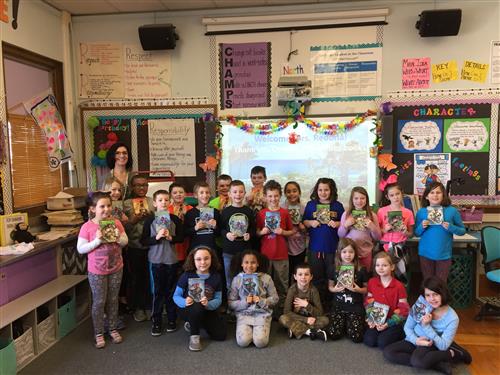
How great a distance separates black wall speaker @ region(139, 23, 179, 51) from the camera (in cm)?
404

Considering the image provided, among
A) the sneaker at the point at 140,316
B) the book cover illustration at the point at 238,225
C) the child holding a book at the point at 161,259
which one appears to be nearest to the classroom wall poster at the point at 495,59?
the book cover illustration at the point at 238,225

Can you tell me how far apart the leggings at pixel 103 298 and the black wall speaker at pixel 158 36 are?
2.36m

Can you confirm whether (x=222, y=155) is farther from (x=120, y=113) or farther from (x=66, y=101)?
(x=66, y=101)

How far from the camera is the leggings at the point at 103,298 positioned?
296 centimetres

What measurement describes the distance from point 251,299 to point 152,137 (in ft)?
7.25

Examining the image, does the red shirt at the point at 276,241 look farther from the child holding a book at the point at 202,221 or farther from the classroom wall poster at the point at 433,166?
the classroom wall poster at the point at 433,166

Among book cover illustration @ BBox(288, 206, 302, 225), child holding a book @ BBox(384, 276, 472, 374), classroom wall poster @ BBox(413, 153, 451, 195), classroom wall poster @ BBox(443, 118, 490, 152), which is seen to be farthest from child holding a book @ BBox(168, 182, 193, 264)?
classroom wall poster @ BBox(443, 118, 490, 152)

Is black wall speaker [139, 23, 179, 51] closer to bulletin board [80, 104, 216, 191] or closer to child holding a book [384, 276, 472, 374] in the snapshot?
bulletin board [80, 104, 216, 191]

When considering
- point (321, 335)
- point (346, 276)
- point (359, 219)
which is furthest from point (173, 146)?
point (321, 335)

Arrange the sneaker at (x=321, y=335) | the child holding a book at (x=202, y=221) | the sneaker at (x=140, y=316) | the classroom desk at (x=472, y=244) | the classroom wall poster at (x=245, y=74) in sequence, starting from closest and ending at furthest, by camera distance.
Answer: the sneaker at (x=321, y=335) → the child holding a book at (x=202, y=221) → the sneaker at (x=140, y=316) → the classroom desk at (x=472, y=244) → the classroom wall poster at (x=245, y=74)

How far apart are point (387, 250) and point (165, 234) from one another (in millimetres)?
1799

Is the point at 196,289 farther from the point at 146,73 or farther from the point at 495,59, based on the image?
the point at 495,59

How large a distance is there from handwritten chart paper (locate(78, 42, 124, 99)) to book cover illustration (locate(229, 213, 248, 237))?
2111 millimetres

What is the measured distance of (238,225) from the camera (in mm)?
3172
